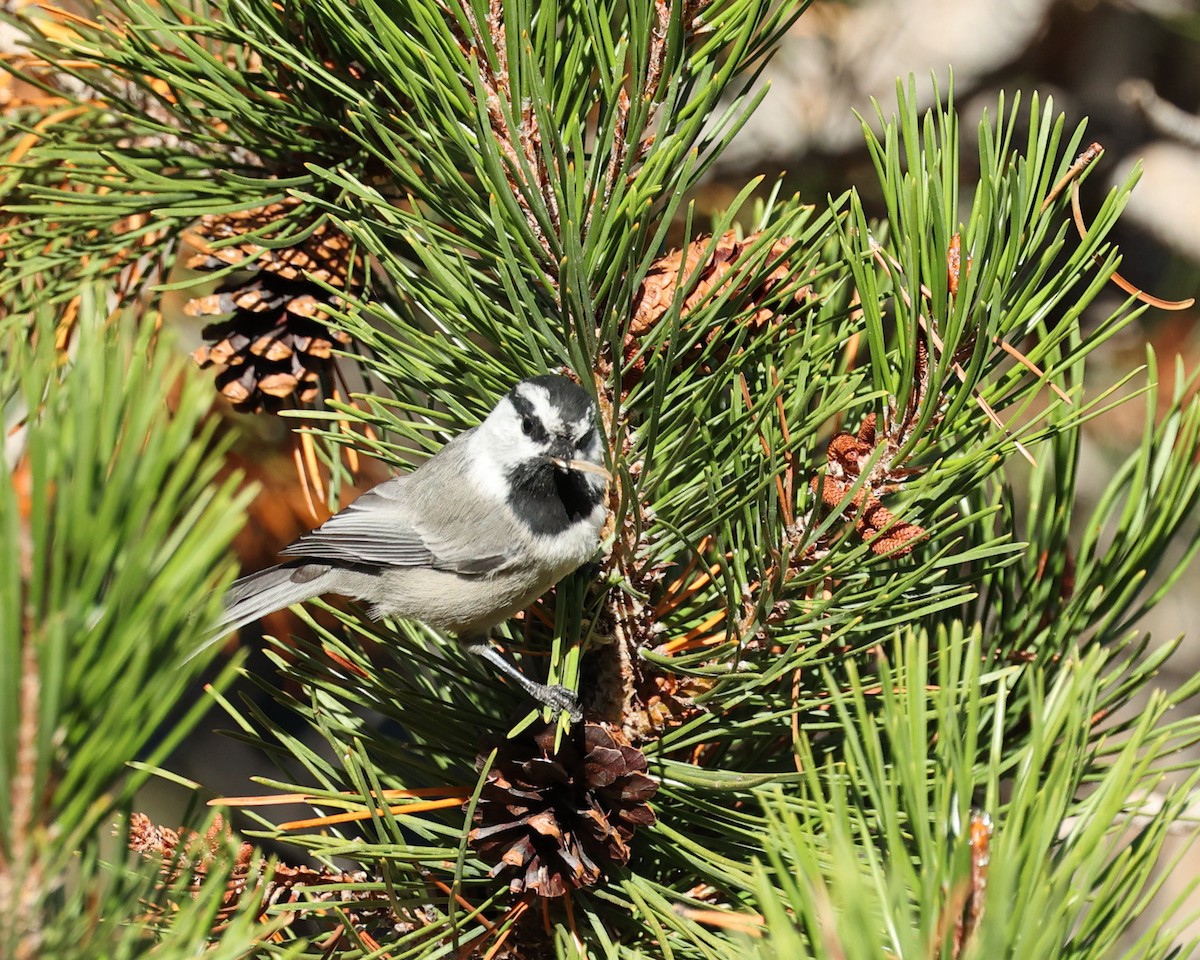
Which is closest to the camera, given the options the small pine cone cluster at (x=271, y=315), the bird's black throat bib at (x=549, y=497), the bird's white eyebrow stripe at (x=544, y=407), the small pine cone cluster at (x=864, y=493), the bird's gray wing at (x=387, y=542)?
the small pine cone cluster at (x=864, y=493)

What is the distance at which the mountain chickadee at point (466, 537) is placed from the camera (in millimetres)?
1171

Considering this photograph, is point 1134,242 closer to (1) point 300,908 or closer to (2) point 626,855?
(2) point 626,855

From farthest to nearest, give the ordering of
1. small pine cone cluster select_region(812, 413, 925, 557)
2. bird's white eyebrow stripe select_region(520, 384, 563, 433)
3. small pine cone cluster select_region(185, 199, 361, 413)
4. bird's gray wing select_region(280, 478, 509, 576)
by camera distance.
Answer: bird's gray wing select_region(280, 478, 509, 576) < small pine cone cluster select_region(185, 199, 361, 413) < bird's white eyebrow stripe select_region(520, 384, 563, 433) < small pine cone cluster select_region(812, 413, 925, 557)

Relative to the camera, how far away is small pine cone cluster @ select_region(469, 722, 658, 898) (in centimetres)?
81

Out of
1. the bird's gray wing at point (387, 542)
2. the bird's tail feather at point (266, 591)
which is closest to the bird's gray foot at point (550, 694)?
the bird's gray wing at point (387, 542)

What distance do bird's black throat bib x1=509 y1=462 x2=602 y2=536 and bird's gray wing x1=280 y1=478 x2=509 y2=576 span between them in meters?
0.07

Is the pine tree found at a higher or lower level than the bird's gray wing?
higher

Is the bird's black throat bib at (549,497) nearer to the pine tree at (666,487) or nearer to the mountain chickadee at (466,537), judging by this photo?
the mountain chickadee at (466,537)

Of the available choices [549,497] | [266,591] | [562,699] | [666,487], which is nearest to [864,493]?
[666,487]

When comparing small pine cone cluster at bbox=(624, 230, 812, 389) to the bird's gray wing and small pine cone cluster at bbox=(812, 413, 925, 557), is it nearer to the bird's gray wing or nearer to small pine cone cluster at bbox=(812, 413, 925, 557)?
small pine cone cluster at bbox=(812, 413, 925, 557)

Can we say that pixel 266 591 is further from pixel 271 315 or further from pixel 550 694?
pixel 550 694

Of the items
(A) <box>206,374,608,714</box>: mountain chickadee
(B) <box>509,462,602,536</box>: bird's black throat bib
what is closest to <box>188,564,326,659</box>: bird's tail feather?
(A) <box>206,374,608,714</box>: mountain chickadee

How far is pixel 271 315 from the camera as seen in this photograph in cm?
110

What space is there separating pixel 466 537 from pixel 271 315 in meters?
0.50
